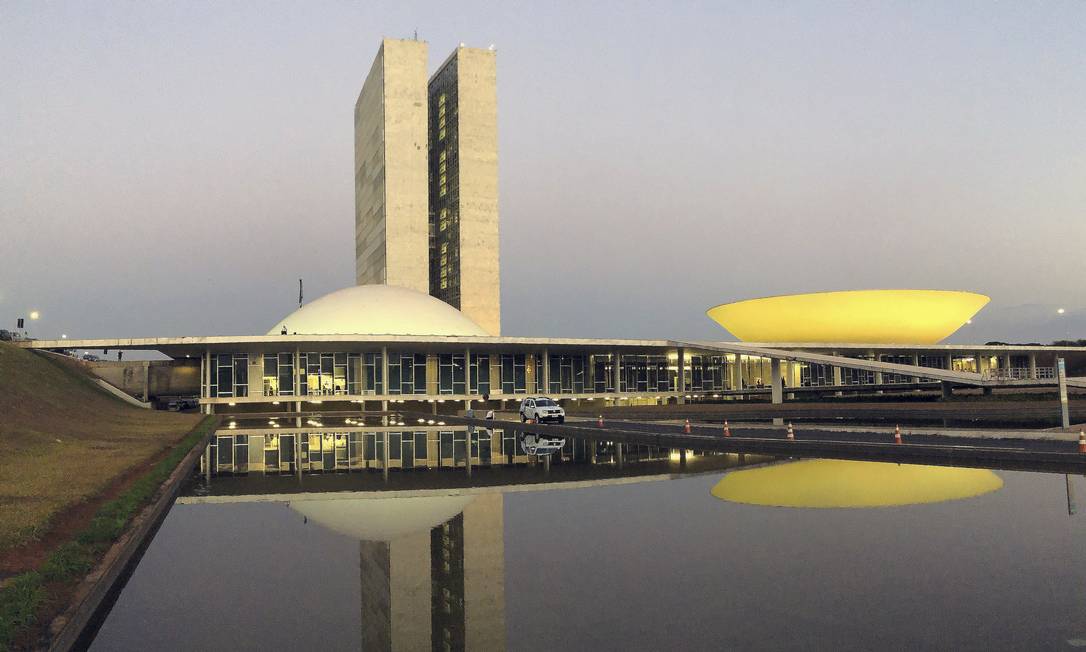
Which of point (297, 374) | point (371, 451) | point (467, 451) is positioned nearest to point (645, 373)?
point (297, 374)

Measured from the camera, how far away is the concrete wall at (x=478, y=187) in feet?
363

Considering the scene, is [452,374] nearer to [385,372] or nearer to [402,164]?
[385,372]

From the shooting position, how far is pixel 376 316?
259 feet

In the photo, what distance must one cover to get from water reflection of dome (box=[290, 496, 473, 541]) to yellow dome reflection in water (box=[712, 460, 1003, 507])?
5.21m

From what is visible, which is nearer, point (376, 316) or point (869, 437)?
point (869, 437)

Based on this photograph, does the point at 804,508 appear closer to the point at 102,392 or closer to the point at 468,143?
the point at 102,392

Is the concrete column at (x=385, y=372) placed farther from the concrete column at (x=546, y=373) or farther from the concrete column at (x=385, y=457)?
the concrete column at (x=385, y=457)

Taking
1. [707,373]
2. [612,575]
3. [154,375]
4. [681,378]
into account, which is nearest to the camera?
[612,575]

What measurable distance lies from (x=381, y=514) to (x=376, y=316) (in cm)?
6577

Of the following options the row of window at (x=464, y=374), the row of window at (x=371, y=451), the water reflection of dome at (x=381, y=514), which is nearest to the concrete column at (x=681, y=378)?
the row of window at (x=464, y=374)

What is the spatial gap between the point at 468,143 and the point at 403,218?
13.4 m

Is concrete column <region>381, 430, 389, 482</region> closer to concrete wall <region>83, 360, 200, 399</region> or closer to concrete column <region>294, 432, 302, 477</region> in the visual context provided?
concrete column <region>294, 432, 302, 477</region>

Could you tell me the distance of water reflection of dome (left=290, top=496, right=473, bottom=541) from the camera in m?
12.8

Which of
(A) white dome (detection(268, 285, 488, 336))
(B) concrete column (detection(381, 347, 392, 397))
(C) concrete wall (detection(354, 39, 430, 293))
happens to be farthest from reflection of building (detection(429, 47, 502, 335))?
(B) concrete column (detection(381, 347, 392, 397))
